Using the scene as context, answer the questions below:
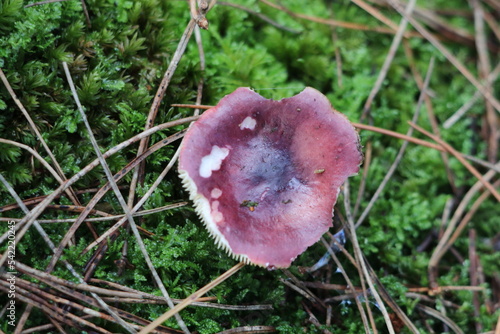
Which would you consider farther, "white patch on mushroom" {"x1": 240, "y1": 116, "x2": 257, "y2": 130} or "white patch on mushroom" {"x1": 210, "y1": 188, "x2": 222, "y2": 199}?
"white patch on mushroom" {"x1": 240, "y1": 116, "x2": 257, "y2": 130}

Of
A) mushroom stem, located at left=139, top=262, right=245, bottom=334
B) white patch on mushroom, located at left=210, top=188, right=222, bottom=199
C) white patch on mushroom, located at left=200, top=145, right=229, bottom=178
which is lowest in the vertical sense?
mushroom stem, located at left=139, top=262, right=245, bottom=334

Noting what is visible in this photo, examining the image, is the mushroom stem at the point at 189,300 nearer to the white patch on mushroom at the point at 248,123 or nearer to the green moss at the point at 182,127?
the green moss at the point at 182,127

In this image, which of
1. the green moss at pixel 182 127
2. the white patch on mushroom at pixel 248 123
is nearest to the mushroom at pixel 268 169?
the white patch on mushroom at pixel 248 123

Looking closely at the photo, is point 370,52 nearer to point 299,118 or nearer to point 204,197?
point 299,118

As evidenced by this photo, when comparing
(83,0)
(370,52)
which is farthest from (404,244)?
(83,0)

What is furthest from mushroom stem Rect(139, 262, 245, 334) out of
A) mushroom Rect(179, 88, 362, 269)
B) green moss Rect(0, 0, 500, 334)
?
mushroom Rect(179, 88, 362, 269)

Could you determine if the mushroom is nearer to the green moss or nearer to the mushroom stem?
the mushroom stem

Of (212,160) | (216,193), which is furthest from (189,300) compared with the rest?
(212,160)
